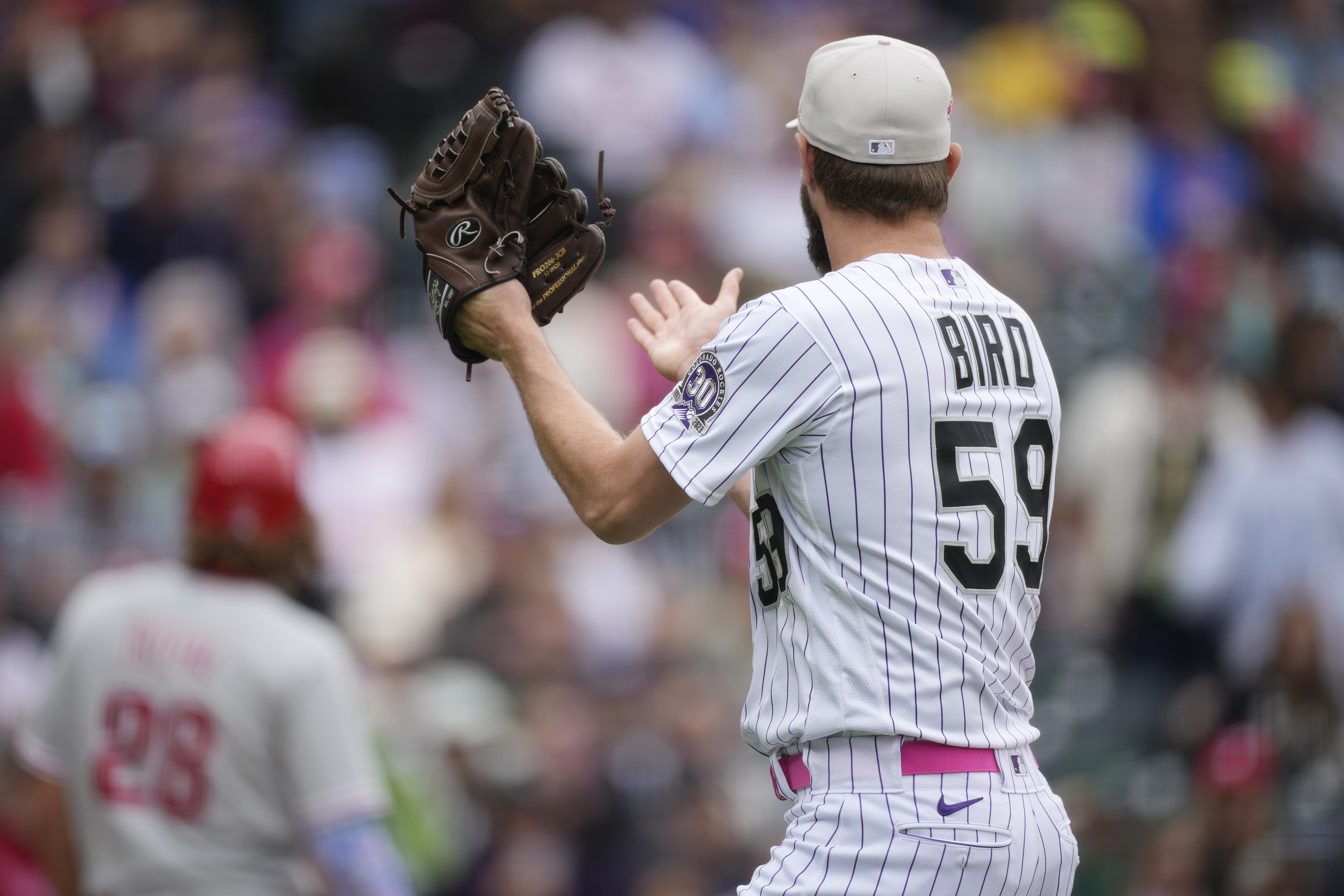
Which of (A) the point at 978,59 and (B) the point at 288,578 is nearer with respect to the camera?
(B) the point at 288,578

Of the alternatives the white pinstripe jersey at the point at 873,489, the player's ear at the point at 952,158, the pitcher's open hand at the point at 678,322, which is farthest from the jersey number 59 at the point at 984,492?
the pitcher's open hand at the point at 678,322

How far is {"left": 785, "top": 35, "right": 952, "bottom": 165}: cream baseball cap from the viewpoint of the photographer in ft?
8.56

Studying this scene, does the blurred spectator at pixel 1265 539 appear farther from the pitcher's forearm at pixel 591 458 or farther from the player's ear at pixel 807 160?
the pitcher's forearm at pixel 591 458

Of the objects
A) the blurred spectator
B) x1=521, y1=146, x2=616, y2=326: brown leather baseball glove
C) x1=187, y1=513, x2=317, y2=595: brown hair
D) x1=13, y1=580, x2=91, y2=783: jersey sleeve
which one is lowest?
the blurred spectator

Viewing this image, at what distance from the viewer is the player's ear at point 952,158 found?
2736 mm

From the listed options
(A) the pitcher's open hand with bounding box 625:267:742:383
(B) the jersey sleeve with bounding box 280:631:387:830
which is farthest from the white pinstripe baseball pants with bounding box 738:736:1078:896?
(B) the jersey sleeve with bounding box 280:631:387:830

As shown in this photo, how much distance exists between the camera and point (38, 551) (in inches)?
304

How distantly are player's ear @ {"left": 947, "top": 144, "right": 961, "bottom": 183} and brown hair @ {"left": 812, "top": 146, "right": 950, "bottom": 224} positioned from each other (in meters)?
0.03

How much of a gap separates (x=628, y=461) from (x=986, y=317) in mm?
656

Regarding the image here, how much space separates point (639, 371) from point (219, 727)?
4.48 meters

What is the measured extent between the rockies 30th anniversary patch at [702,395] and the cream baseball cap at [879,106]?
0.43m

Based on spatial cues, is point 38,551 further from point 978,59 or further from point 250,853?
point 978,59

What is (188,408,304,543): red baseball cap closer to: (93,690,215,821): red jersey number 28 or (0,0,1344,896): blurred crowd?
(93,690,215,821): red jersey number 28

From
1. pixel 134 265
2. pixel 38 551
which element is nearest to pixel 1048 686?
pixel 38 551
